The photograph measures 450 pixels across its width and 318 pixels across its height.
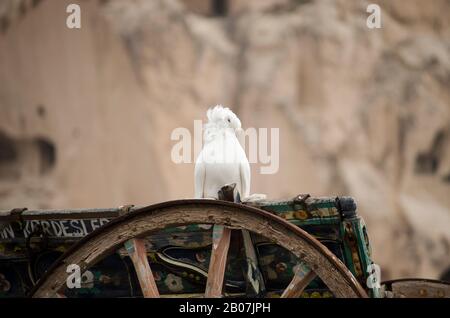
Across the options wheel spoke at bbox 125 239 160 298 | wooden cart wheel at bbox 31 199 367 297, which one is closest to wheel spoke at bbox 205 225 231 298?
wooden cart wheel at bbox 31 199 367 297

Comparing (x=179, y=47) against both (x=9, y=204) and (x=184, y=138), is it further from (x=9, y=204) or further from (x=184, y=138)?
(x=9, y=204)

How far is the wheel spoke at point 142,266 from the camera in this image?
3633 mm

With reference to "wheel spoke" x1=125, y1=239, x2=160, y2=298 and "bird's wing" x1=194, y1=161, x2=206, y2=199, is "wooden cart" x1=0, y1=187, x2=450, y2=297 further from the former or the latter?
"bird's wing" x1=194, y1=161, x2=206, y2=199

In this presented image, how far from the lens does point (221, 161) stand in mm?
4402

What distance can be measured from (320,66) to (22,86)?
474 centimetres

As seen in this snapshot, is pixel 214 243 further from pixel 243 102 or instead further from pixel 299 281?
pixel 243 102

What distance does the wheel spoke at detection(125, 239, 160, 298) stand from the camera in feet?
11.9

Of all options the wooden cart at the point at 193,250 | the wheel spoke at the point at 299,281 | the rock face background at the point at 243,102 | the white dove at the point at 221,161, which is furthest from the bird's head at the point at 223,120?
the rock face background at the point at 243,102

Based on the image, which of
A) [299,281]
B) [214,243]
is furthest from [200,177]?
[299,281]

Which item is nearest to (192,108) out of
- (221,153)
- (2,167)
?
(2,167)

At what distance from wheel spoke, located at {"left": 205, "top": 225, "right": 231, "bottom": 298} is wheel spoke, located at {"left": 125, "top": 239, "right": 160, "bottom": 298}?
0.76 feet

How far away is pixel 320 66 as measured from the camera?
14.5m

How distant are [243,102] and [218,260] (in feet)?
36.1
